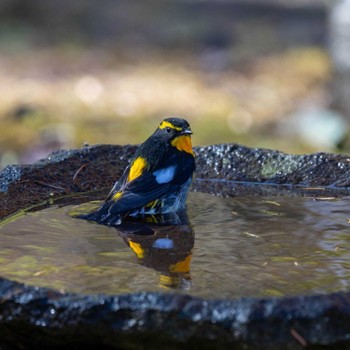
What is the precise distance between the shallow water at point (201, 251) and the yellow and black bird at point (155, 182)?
99 millimetres

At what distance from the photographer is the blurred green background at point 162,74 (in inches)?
404

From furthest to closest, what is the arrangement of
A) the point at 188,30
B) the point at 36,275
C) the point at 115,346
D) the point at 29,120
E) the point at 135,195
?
the point at 188,30 < the point at 29,120 < the point at 135,195 < the point at 36,275 < the point at 115,346

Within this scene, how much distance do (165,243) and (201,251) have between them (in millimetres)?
215

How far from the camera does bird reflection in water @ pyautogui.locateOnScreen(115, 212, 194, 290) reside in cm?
343

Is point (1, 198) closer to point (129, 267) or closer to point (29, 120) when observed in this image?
point (129, 267)

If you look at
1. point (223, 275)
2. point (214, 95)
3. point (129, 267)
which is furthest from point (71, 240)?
point (214, 95)

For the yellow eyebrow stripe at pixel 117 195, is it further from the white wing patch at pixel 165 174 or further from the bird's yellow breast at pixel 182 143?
the bird's yellow breast at pixel 182 143

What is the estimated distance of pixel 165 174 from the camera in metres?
4.64

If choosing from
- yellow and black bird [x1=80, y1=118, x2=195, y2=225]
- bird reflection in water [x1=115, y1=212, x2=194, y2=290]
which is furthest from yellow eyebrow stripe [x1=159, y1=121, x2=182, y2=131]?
bird reflection in water [x1=115, y1=212, x2=194, y2=290]

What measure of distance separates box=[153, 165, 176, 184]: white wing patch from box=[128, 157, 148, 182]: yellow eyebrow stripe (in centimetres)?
7

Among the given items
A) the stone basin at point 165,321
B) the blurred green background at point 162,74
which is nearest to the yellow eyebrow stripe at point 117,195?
the stone basin at point 165,321

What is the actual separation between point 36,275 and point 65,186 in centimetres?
156

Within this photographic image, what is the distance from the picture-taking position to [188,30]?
1470cm

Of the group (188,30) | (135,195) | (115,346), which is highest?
(188,30)
